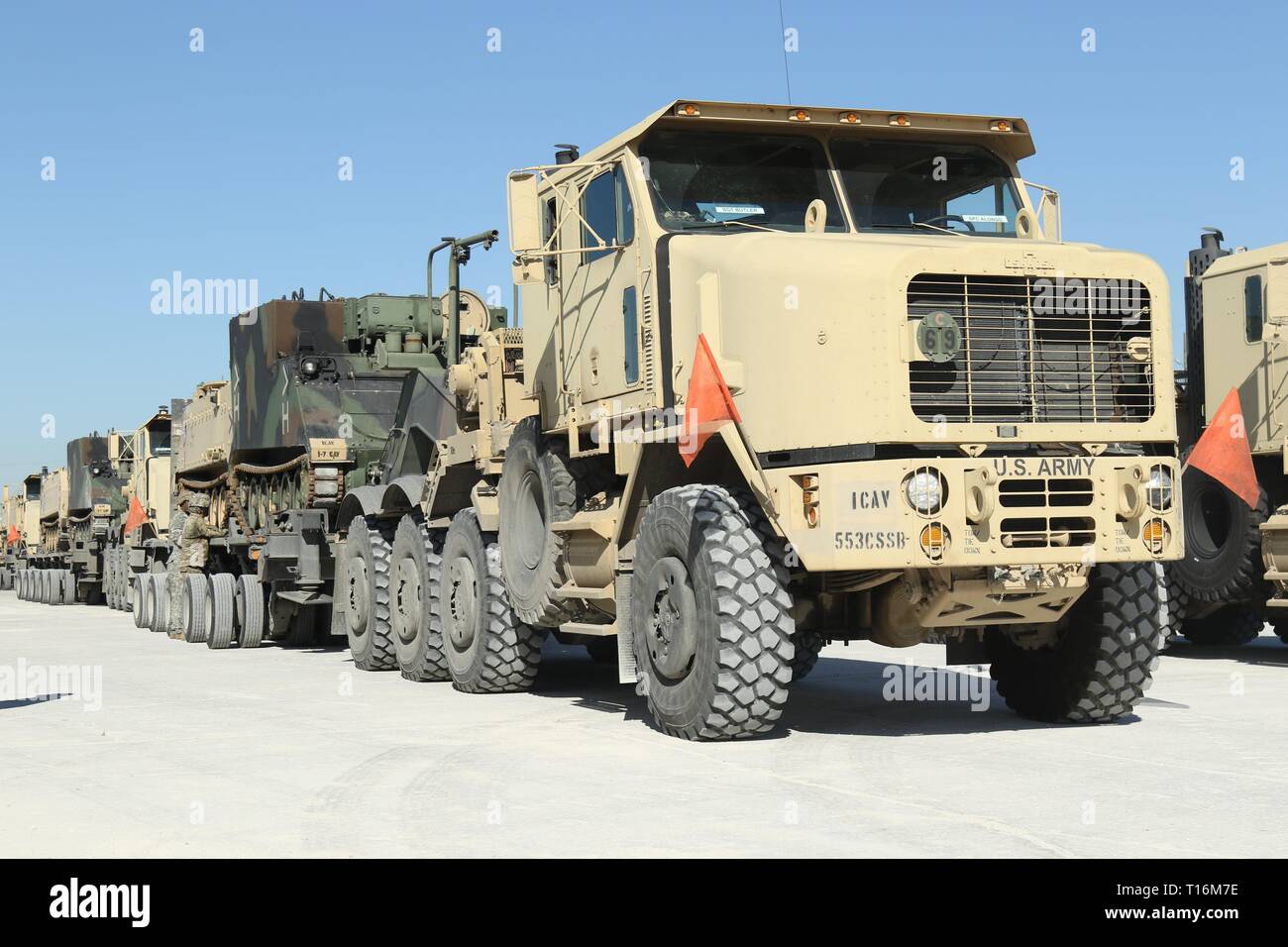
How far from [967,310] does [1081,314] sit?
694 millimetres

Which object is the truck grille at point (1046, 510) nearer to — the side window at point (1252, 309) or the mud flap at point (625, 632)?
the mud flap at point (625, 632)

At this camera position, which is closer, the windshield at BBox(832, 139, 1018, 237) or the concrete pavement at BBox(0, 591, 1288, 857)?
the concrete pavement at BBox(0, 591, 1288, 857)

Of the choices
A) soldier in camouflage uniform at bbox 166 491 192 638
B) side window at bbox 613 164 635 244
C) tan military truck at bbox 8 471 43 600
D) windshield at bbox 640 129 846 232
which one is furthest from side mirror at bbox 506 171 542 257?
tan military truck at bbox 8 471 43 600

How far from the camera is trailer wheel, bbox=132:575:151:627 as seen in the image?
25.8 m

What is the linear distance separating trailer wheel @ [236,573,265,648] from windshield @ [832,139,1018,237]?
12478 millimetres

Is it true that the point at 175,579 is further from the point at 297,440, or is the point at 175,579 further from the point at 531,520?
the point at 531,520

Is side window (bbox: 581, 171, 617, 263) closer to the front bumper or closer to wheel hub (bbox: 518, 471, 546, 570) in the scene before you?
wheel hub (bbox: 518, 471, 546, 570)

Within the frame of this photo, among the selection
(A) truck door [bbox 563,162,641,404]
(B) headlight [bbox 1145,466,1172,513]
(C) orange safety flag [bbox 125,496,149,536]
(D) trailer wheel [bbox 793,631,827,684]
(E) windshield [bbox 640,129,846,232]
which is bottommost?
(D) trailer wheel [bbox 793,631,827,684]

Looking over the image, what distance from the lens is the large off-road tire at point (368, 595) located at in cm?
1588

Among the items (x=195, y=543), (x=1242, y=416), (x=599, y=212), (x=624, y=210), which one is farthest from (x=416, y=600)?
(x=195, y=543)

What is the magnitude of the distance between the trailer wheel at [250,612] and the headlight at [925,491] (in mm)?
13756
